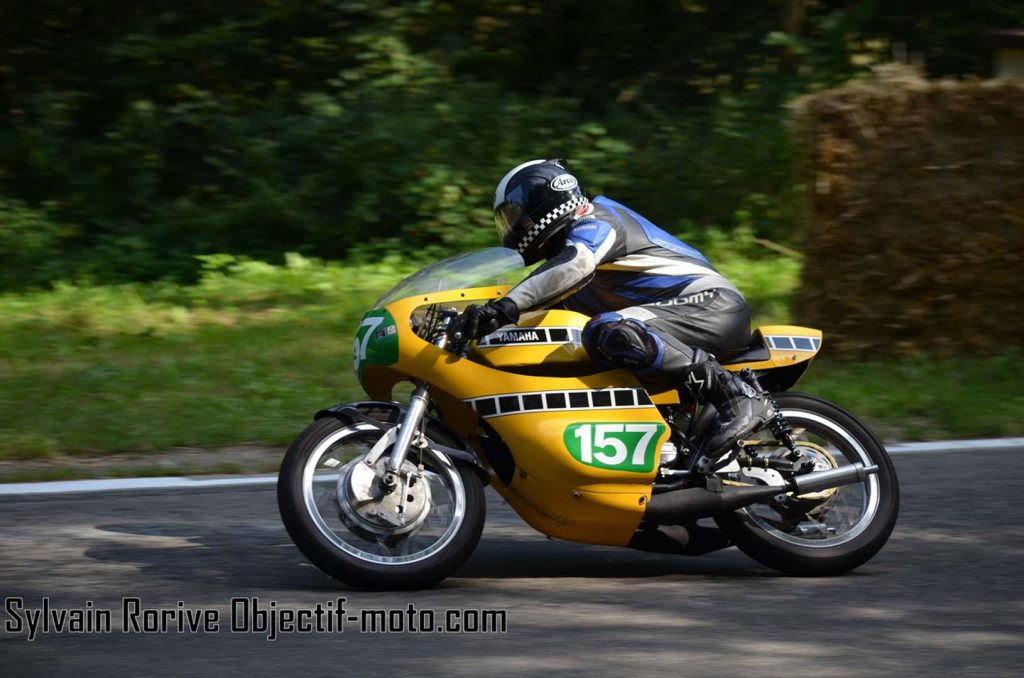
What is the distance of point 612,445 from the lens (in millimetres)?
5730

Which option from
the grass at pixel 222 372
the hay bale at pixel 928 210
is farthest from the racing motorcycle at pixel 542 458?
the hay bale at pixel 928 210

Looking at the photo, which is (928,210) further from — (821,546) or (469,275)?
(469,275)

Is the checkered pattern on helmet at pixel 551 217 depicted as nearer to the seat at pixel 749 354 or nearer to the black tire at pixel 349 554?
the seat at pixel 749 354

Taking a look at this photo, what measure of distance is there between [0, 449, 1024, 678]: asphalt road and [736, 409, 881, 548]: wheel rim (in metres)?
0.19

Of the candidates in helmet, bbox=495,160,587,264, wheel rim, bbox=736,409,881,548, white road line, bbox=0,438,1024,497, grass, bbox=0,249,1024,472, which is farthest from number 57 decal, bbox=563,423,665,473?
grass, bbox=0,249,1024,472

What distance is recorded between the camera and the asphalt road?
4.74 m

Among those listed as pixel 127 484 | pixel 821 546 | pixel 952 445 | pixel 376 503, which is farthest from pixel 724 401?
pixel 127 484

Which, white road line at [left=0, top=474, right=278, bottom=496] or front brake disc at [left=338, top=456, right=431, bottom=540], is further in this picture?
white road line at [left=0, top=474, right=278, bottom=496]

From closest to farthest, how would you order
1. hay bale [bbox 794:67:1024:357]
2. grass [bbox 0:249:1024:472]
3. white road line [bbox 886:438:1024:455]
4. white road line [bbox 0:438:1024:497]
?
white road line [bbox 0:438:1024:497], white road line [bbox 886:438:1024:455], grass [bbox 0:249:1024:472], hay bale [bbox 794:67:1024:357]

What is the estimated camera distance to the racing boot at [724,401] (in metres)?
5.76

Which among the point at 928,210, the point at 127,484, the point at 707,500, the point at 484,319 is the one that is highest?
the point at 484,319

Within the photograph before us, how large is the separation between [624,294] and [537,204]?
503 millimetres

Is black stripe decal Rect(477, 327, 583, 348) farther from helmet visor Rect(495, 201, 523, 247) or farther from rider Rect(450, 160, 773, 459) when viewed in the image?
helmet visor Rect(495, 201, 523, 247)

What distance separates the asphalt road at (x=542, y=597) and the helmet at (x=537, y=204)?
1294 mm
